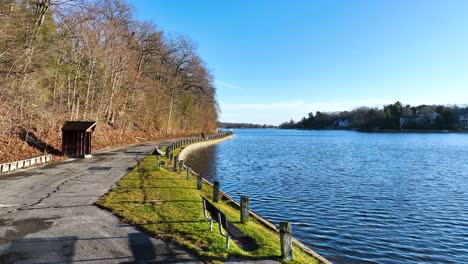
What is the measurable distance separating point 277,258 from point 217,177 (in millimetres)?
16847

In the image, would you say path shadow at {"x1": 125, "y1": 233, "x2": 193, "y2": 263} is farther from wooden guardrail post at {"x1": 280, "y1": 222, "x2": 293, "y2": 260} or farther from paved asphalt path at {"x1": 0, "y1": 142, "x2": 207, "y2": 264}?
wooden guardrail post at {"x1": 280, "y1": 222, "x2": 293, "y2": 260}

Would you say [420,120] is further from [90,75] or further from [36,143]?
[36,143]

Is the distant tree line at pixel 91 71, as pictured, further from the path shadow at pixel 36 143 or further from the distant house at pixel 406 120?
the distant house at pixel 406 120

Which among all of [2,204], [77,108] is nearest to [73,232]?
[2,204]

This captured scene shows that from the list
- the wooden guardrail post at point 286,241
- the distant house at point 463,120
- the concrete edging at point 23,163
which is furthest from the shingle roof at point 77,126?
the distant house at point 463,120

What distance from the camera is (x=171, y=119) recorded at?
210 feet

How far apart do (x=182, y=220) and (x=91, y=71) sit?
93.3ft

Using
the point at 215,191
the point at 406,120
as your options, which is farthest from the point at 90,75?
the point at 406,120

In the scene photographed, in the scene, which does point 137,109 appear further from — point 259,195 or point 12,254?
point 12,254

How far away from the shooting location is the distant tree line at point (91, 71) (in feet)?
65.8

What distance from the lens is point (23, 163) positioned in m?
17.5

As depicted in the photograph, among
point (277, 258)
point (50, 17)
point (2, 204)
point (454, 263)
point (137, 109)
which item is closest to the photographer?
point (277, 258)

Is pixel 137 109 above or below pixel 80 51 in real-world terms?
below

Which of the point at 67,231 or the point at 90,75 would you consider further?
the point at 90,75
